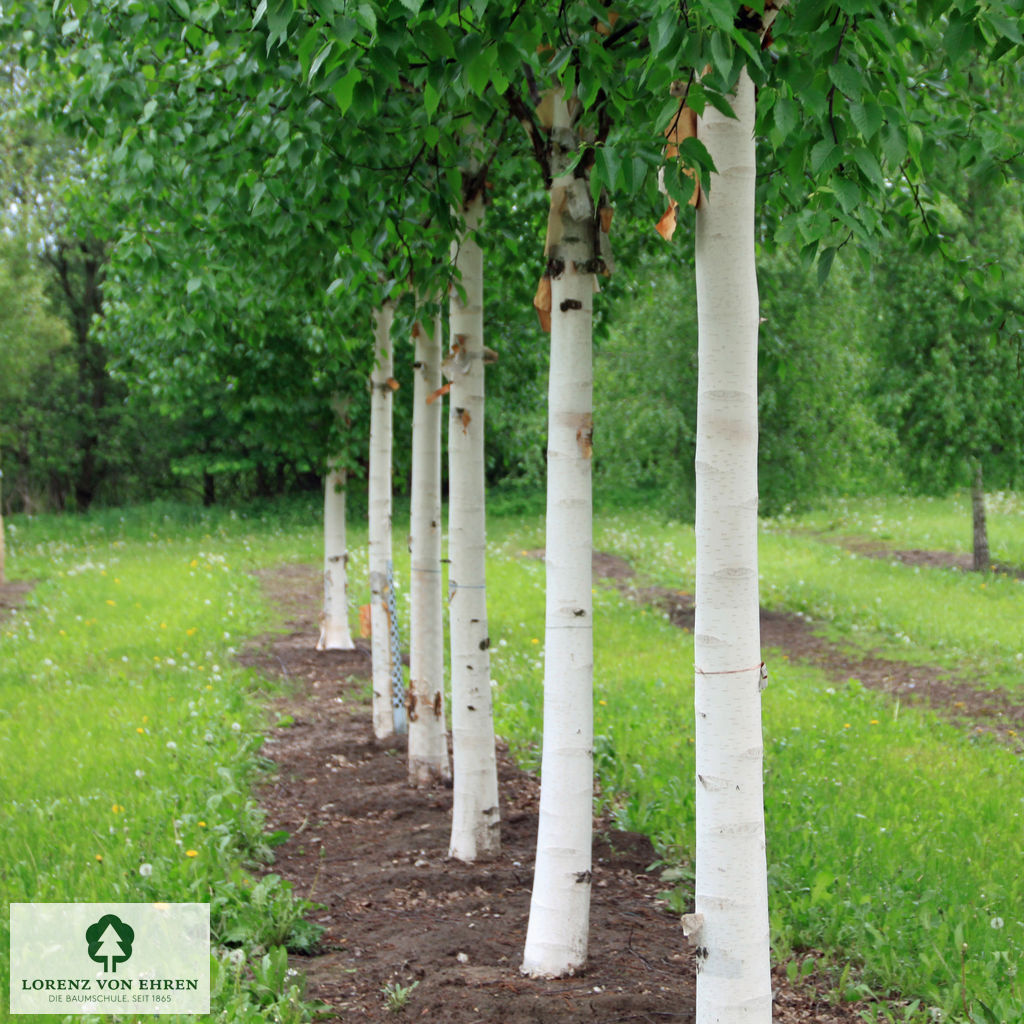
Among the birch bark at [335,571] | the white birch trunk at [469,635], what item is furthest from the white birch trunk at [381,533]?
the birch bark at [335,571]

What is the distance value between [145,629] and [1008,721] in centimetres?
828

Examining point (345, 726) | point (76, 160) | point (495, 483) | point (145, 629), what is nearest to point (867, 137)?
point (345, 726)

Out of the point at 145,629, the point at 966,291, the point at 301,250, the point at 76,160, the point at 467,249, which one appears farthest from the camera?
the point at 76,160

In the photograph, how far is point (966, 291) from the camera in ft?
13.0

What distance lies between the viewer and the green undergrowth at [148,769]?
404 cm

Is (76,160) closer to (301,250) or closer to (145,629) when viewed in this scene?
(145,629)

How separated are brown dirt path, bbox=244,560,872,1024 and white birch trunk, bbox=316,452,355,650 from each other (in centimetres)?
346

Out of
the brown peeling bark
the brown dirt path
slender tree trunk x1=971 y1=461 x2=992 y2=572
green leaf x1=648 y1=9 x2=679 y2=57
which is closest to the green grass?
the brown dirt path

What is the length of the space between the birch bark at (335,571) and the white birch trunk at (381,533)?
8.91 feet

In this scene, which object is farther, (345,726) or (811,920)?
(345,726)

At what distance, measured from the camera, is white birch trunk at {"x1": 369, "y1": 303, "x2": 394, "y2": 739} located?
24.2 feet

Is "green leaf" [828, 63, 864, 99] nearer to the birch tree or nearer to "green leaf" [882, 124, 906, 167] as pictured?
"green leaf" [882, 124, 906, 167]

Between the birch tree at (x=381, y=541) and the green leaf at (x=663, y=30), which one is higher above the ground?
the green leaf at (x=663, y=30)

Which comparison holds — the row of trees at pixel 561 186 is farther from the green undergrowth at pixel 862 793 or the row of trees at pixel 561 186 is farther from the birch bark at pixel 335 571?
the birch bark at pixel 335 571
